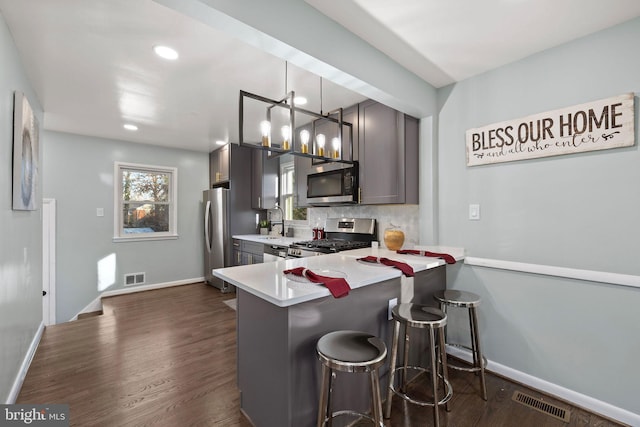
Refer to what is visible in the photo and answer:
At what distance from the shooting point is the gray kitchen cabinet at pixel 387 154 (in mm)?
2545

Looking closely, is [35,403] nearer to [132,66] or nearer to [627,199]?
[132,66]

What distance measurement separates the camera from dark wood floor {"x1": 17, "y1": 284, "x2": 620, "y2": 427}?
5.50ft

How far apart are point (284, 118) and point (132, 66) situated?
5.23 feet

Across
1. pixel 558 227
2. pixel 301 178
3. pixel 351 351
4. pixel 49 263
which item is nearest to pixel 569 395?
pixel 558 227

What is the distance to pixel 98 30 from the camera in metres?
1.78

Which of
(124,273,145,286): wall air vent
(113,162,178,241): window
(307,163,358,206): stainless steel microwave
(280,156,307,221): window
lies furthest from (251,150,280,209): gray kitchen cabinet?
(124,273,145,286): wall air vent

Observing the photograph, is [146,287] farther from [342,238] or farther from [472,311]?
[472,311]

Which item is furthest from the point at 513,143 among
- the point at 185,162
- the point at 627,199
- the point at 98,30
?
the point at 185,162

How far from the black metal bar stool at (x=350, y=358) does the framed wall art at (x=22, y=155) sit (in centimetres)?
221

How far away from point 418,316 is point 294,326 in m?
0.74

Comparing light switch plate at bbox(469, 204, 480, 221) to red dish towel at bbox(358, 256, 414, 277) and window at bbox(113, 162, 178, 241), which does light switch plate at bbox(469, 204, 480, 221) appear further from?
window at bbox(113, 162, 178, 241)

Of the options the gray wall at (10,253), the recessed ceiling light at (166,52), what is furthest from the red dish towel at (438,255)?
the gray wall at (10,253)

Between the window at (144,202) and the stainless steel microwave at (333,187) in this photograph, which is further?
the window at (144,202)

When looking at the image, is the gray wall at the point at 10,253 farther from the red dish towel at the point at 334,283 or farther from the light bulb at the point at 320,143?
the light bulb at the point at 320,143
